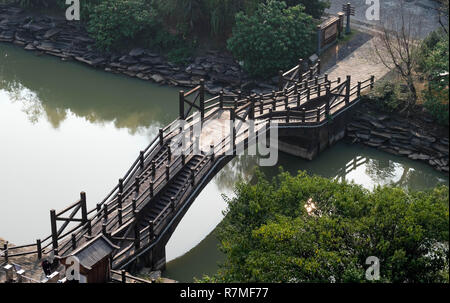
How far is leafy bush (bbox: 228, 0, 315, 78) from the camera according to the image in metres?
42.8

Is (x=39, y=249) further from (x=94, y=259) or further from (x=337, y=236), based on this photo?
(x=337, y=236)

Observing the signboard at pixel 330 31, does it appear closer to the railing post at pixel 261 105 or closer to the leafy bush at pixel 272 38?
the leafy bush at pixel 272 38

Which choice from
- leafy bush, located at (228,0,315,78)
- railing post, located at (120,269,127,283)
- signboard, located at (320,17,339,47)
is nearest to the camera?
railing post, located at (120,269,127,283)

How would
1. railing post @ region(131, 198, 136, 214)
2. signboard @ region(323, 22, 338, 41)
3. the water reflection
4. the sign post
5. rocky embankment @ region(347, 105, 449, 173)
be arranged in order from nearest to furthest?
railing post @ region(131, 198, 136, 214)
rocky embankment @ region(347, 105, 449, 173)
the water reflection
signboard @ region(323, 22, 338, 41)
the sign post

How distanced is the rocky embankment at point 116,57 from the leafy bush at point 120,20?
1.10 metres

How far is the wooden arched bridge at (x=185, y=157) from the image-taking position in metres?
28.7

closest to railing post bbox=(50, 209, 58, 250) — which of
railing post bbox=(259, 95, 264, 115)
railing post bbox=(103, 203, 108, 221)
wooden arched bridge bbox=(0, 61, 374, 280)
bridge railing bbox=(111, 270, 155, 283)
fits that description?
wooden arched bridge bbox=(0, 61, 374, 280)

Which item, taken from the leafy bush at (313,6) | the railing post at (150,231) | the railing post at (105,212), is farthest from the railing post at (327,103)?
the railing post at (105,212)

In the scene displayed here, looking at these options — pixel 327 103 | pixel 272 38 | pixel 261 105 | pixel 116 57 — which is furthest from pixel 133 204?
pixel 116 57

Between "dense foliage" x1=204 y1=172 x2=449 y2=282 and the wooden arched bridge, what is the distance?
4303 mm

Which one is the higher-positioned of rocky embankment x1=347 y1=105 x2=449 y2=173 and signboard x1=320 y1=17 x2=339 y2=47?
signboard x1=320 y1=17 x2=339 y2=47

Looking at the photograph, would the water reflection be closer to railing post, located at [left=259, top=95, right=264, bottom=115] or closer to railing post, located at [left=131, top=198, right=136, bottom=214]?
railing post, located at [left=259, top=95, right=264, bottom=115]

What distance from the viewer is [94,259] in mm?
25234

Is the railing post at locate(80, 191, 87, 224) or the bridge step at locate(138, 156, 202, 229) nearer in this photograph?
the railing post at locate(80, 191, 87, 224)
